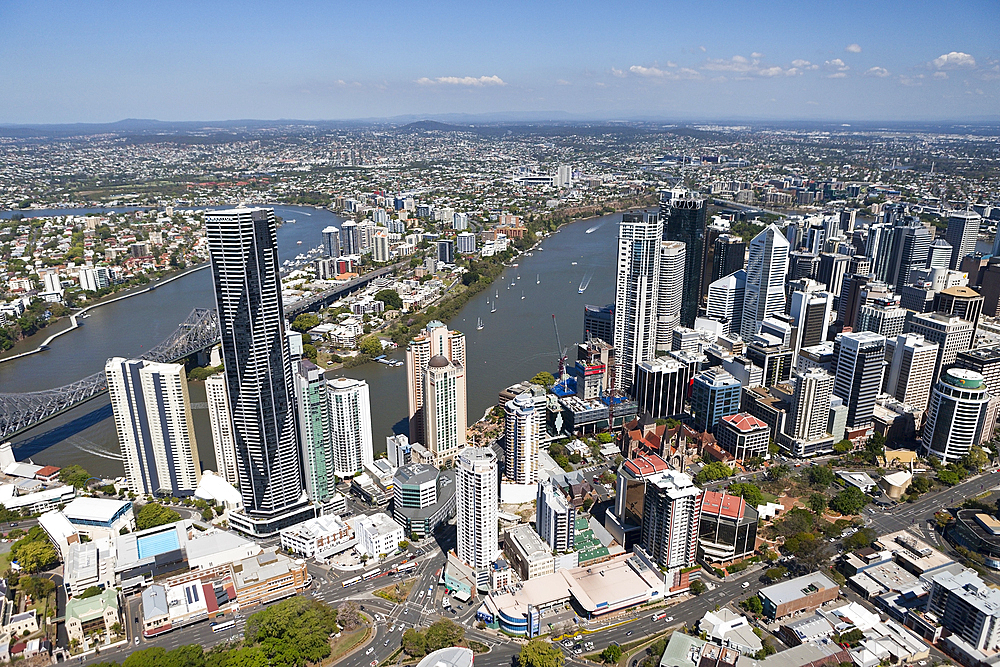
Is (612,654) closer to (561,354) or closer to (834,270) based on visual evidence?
(561,354)

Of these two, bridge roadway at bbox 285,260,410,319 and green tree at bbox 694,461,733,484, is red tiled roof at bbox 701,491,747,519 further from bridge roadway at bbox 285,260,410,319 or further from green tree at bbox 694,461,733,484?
bridge roadway at bbox 285,260,410,319

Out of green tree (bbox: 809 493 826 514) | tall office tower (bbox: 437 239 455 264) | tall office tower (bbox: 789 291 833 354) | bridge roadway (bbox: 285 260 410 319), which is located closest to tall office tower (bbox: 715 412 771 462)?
green tree (bbox: 809 493 826 514)

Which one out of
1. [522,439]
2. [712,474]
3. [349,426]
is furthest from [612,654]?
[349,426]

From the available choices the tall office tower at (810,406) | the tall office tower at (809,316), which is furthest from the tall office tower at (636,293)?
the tall office tower at (809,316)

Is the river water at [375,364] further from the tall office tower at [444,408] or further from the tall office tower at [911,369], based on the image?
the tall office tower at [911,369]

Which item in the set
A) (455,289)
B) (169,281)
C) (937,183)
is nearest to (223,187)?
(169,281)

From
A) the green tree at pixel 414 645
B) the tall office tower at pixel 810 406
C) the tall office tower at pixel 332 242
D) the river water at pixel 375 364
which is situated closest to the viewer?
the green tree at pixel 414 645
